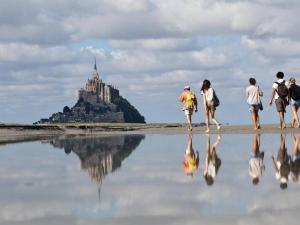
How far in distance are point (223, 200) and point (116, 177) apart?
11.7 ft

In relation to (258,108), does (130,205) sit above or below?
below

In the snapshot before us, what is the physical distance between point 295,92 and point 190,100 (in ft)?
17.1

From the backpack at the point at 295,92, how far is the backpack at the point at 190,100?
16.2 ft

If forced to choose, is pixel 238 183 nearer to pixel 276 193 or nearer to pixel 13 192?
pixel 276 193

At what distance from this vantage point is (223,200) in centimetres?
837

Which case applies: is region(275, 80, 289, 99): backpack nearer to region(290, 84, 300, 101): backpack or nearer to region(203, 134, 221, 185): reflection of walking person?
region(290, 84, 300, 101): backpack

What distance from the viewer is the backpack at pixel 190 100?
101 ft

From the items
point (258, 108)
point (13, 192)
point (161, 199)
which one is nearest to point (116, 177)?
point (13, 192)

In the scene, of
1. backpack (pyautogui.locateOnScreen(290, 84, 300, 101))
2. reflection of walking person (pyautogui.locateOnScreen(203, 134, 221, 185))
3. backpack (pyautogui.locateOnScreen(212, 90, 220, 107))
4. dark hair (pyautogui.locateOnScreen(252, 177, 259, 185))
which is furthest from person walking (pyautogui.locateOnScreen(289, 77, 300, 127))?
dark hair (pyautogui.locateOnScreen(252, 177, 259, 185))

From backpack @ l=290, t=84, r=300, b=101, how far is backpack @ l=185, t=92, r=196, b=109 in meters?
4.93

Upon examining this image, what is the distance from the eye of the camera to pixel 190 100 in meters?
31.1

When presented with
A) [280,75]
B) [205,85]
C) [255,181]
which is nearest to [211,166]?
[255,181]

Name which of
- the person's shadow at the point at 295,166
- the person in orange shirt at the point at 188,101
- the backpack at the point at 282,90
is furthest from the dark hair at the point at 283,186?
the person in orange shirt at the point at 188,101

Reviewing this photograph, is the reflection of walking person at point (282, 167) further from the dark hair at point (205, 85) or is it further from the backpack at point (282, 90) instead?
the dark hair at point (205, 85)
